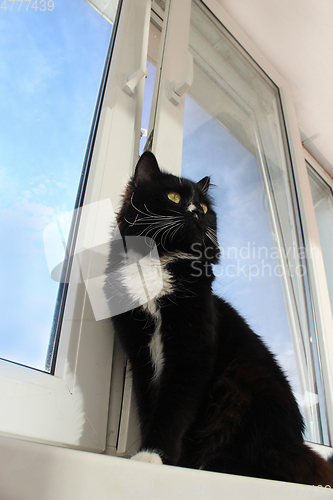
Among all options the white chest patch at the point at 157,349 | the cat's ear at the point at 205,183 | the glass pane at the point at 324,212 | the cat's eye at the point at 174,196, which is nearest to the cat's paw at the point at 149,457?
the white chest patch at the point at 157,349

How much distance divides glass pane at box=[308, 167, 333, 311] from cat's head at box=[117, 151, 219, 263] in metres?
Result: 1.91

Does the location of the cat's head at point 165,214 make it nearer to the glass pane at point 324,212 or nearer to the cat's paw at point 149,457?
the cat's paw at point 149,457

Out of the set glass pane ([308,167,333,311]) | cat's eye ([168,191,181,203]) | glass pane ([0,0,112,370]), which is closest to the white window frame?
glass pane ([0,0,112,370])

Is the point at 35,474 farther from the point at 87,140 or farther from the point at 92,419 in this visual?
the point at 87,140

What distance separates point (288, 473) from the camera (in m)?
0.60

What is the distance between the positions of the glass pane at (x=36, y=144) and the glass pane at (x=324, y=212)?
84.0 inches

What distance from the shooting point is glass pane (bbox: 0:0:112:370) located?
0.69 metres

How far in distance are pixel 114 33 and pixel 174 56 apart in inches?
9.8

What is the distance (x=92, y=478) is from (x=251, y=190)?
1.60 metres

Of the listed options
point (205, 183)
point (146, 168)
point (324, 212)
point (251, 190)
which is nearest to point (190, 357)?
point (146, 168)

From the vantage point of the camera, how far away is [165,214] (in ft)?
2.78

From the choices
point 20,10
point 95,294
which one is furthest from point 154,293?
point 20,10

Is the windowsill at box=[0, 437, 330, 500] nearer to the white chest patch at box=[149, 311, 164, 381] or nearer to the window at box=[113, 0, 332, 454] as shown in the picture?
the white chest patch at box=[149, 311, 164, 381]

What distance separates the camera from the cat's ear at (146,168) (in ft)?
2.98
